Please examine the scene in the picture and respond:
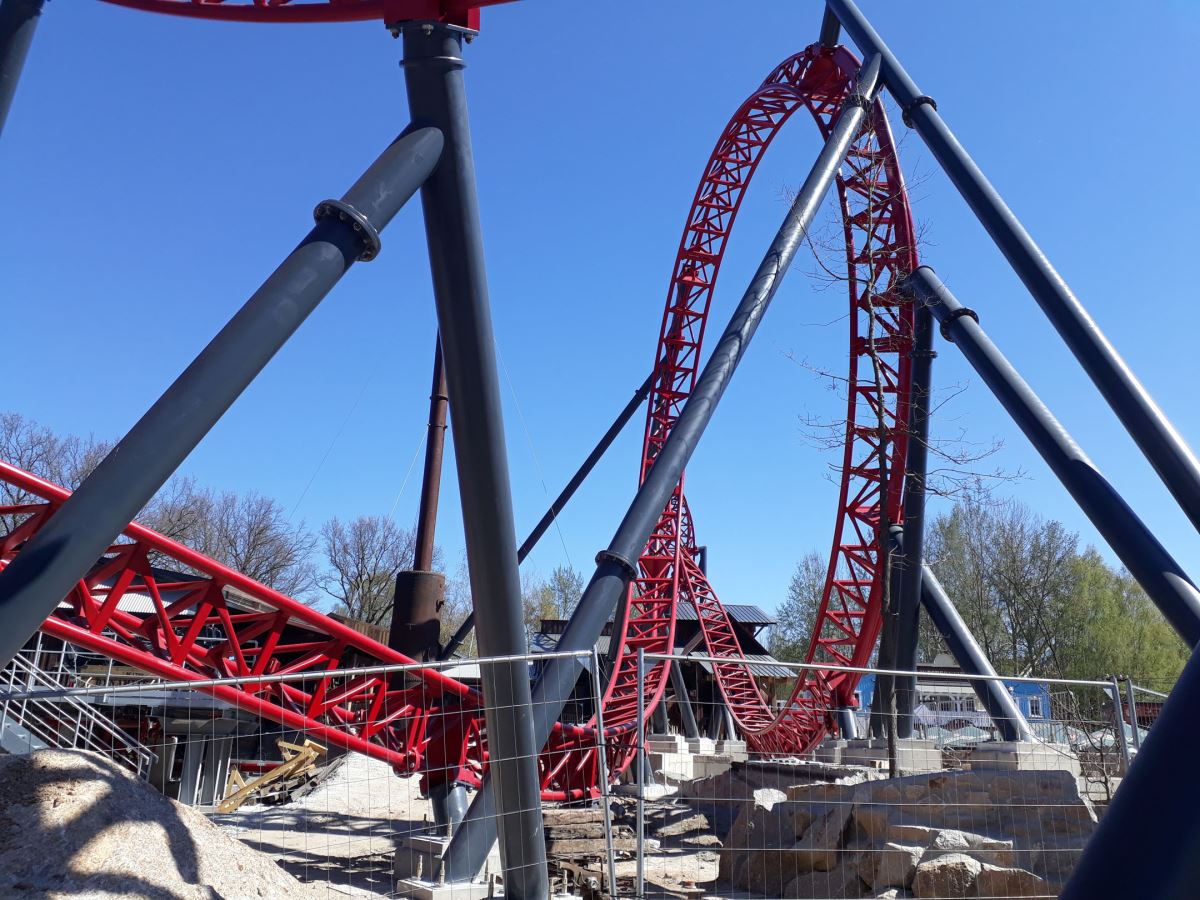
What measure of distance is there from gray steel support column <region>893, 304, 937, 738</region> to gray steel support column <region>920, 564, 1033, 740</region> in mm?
614

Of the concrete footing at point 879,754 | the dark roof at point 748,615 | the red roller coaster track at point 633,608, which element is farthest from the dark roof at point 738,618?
the concrete footing at point 879,754

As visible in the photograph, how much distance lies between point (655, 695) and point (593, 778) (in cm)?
413

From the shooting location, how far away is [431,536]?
14344 mm

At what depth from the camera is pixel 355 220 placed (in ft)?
15.4

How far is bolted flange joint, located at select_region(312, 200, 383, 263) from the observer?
15.4 ft

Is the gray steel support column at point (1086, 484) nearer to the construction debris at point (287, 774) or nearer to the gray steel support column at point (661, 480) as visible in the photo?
the gray steel support column at point (661, 480)

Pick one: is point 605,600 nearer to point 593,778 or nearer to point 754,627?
point 593,778

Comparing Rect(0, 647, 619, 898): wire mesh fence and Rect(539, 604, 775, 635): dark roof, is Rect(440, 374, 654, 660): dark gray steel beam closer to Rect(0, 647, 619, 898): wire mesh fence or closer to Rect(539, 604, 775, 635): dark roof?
Rect(0, 647, 619, 898): wire mesh fence

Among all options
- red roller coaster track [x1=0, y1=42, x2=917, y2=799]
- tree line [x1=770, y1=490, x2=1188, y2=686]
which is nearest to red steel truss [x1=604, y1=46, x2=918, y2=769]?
red roller coaster track [x1=0, y1=42, x2=917, y2=799]

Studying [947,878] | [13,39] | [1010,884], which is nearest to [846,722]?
[947,878]

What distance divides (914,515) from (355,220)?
9515 mm

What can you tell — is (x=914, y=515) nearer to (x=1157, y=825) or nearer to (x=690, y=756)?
(x=690, y=756)

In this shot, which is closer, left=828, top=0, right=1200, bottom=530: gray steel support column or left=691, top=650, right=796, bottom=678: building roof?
left=691, top=650, right=796, bottom=678: building roof

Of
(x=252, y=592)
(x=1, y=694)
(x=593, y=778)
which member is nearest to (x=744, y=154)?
(x=593, y=778)
